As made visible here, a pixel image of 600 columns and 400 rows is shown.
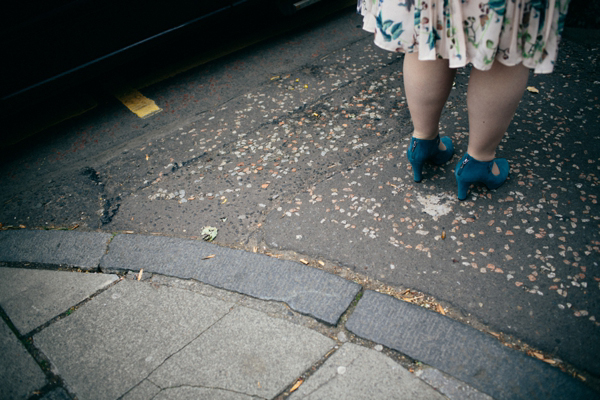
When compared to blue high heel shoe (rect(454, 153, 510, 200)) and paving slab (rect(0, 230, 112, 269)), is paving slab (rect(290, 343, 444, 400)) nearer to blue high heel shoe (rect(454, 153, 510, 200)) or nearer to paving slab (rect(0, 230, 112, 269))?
blue high heel shoe (rect(454, 153, 510, 200))

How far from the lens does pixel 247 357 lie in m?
1.38

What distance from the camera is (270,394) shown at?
1282 millimetres

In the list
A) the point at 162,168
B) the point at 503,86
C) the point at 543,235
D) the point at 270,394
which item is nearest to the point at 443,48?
the point at 503,86

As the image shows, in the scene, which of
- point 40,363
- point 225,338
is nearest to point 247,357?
point 225,338

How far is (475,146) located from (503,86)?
0.30 m

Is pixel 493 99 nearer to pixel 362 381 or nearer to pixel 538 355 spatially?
pixel 538 355

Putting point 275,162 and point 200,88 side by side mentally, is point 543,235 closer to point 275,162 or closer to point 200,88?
point 275,162

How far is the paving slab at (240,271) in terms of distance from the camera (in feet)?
4.96

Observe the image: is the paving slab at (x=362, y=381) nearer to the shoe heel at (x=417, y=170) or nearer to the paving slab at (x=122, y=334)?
the paving slab at (x=122, y=334)

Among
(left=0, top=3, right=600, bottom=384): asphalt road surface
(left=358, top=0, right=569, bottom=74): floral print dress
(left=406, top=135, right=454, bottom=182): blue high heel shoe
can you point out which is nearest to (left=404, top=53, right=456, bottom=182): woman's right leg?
(left=406, top=135, right=454, bottom=182): blue high heel shoe

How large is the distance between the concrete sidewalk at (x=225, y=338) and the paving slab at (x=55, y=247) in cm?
2

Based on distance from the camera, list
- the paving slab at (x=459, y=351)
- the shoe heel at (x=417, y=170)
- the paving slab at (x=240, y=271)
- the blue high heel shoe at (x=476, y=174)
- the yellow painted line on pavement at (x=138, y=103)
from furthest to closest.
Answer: the yellow painted line on pavement at (x=138, y=103) < the shoe heel at (x=417, y=170) < the blue high heel shoe at (x=476, y=174) < the paving slab at (x=240, y=271) < the paving slab at (x=459, y=351)

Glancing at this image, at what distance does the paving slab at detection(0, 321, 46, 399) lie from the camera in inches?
54.2

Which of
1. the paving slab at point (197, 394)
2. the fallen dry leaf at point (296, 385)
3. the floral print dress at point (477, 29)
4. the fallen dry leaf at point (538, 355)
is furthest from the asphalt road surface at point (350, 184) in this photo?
the floral print dress at point (477, 29)
